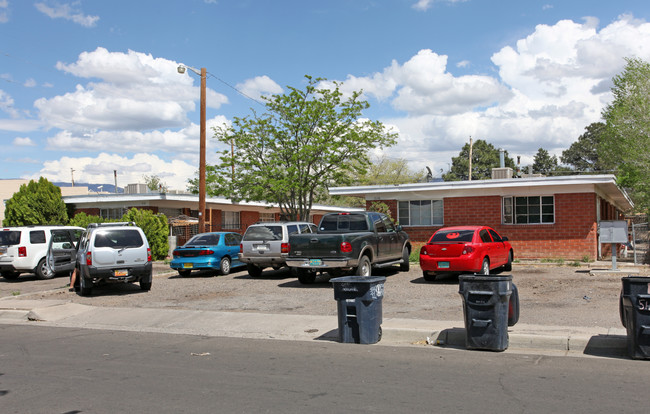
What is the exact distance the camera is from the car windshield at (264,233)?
18.2 metres

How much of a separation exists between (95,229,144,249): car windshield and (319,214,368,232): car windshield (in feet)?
17.1

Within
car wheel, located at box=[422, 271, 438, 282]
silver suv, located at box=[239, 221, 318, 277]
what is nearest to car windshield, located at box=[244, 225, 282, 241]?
silver suv, located at box=[239, 221, 318, 277]

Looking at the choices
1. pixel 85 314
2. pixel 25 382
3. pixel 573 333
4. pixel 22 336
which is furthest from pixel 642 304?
pixel 85 314

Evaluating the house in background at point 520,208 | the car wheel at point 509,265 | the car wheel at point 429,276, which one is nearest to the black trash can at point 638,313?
the car wheel at point 429,276

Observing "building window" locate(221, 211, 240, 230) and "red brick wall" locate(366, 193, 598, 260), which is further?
"building window" locate(221, 211, 240, 230)

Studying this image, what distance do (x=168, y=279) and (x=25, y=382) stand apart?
1259 cm

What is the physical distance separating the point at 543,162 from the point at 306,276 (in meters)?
69.2

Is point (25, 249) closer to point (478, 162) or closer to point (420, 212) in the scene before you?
point (420, 212)

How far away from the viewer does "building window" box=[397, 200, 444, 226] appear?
24688 millimetres

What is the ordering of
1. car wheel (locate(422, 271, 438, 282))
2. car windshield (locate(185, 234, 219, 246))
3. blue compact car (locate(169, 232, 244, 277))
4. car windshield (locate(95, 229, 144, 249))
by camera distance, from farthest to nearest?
car windshield (locate(185, 234, 219, 246)), blue compact car (locate(169, 232, 244, 277)), car wheel (locate(422, 271, 438, 282)), car windshield (locate(95, 229, 144, 249))

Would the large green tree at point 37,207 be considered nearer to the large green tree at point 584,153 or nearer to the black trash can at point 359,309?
the black trash can at point 359,309

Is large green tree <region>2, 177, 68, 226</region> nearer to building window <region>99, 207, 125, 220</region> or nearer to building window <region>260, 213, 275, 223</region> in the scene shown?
building window <region>99, 207, 125, 220</region>

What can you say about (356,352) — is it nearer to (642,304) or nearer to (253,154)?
(642,304)

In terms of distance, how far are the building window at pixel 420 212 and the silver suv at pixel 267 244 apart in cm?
800
